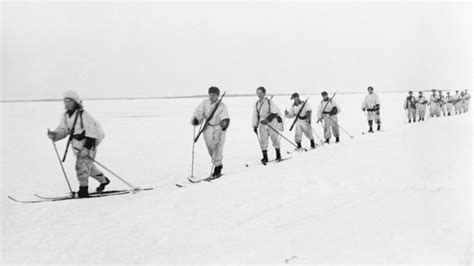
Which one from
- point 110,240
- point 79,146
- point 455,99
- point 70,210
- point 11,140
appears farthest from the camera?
point 455,99

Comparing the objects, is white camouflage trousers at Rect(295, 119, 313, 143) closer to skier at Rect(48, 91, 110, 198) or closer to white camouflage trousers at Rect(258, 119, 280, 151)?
white camouflage trousers at Rect(258, 119, 280, 151)

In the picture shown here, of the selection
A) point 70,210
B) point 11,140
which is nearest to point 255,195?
point 70,210

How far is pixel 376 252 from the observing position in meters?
3.31

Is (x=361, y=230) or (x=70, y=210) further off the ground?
(x=361, y=230)

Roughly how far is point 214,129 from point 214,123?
0.40ft

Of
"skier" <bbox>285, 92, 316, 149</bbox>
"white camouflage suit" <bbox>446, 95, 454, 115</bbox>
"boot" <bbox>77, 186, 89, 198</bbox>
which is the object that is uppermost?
"white camouflage suit" <bbox>446, 95, 454, 115</bbox>

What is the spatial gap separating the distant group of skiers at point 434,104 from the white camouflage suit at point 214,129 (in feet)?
44.8

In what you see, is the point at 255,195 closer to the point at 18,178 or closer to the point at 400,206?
the point at 400,206

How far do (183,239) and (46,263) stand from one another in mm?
1357

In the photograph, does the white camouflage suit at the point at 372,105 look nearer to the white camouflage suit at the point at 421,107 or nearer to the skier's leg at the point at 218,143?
the white camouflage suit at the point at 421,107

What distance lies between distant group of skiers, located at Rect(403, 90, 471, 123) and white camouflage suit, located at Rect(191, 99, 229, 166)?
13.7 m

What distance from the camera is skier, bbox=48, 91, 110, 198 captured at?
22.7 ft

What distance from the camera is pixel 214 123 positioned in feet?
27.2

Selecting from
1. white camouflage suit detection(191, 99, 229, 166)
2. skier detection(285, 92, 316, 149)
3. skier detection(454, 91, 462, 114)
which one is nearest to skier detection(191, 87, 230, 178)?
white camouflage suit detection(191, 99, 229, 166)
